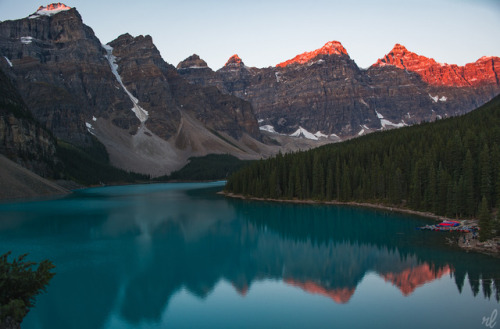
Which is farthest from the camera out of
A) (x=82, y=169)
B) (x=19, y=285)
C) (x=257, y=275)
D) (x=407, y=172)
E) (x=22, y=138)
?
(x=82, y=169)

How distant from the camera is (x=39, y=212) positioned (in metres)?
79.4

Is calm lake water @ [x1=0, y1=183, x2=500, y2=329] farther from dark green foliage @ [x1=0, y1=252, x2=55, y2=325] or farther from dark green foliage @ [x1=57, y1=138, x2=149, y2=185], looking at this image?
dark green foliage @ [x1=57, y1=138, x2=149, y2=185]

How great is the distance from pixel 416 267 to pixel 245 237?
23.3 m

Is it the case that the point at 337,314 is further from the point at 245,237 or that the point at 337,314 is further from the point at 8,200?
the point at 8,200

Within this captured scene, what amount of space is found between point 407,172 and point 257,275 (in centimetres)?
5039

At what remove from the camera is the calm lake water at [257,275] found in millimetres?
26859

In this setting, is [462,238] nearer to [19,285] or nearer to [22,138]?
[19,285]

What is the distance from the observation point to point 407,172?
7794cm

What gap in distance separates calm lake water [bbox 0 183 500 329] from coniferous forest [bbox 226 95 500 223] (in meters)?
7.43

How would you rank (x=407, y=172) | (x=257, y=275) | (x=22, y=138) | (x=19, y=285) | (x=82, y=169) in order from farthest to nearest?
(x=82, y=169) → (x=22, y=138) → (x=407, y=172) → (x=257, y=275) → (x=19, y=285)

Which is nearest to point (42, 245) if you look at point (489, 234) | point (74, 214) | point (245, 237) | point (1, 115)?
Result: point (245, 237)

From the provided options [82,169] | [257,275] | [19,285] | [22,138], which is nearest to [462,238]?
[257,275]

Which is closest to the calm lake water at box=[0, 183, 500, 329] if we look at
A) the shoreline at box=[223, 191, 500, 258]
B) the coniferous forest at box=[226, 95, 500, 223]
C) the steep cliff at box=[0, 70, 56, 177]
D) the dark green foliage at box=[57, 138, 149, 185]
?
the shoreline at box=[223, 191, 500, 258]

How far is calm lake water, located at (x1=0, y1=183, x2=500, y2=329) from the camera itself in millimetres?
26859
